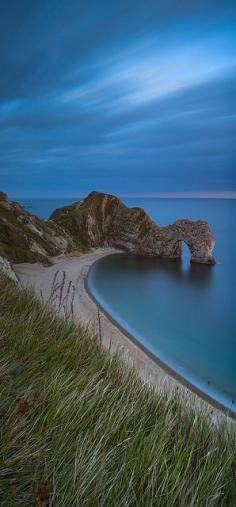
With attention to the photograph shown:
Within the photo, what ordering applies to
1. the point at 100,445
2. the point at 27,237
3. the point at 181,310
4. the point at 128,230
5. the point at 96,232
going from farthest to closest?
the point at 128,230
the point at 96,232
the point at 27,237
the point at 181,310
the point at 100,445

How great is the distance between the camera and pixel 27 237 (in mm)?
40531

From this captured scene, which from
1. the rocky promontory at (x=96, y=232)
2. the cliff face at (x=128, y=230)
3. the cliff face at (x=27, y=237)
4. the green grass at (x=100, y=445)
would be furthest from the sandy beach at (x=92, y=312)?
the cliff face at (x=128, y=230)

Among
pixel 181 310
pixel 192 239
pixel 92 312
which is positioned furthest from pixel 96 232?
pixel 92 312

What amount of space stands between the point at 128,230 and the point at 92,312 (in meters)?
33.8

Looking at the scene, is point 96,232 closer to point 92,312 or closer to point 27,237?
point 27,237

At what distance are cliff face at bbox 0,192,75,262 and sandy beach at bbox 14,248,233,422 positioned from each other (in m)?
1.48

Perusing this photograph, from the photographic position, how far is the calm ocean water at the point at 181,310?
59.2ft

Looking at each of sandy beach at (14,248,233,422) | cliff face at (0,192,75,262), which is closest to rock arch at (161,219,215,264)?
sandy beach at (14,248,233,422)

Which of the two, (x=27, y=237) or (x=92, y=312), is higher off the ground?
(x=27, y=237)

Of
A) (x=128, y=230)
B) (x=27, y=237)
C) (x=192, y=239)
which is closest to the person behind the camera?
(x=27, y=237)

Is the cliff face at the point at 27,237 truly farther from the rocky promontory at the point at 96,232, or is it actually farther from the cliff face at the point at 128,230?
the cliff face at the point at 128,230

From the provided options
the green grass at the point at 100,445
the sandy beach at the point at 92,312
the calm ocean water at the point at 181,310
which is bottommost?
the calm ocean water at the point at 181,310

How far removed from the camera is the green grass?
6.30 ft

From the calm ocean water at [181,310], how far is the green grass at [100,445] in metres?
10.0
